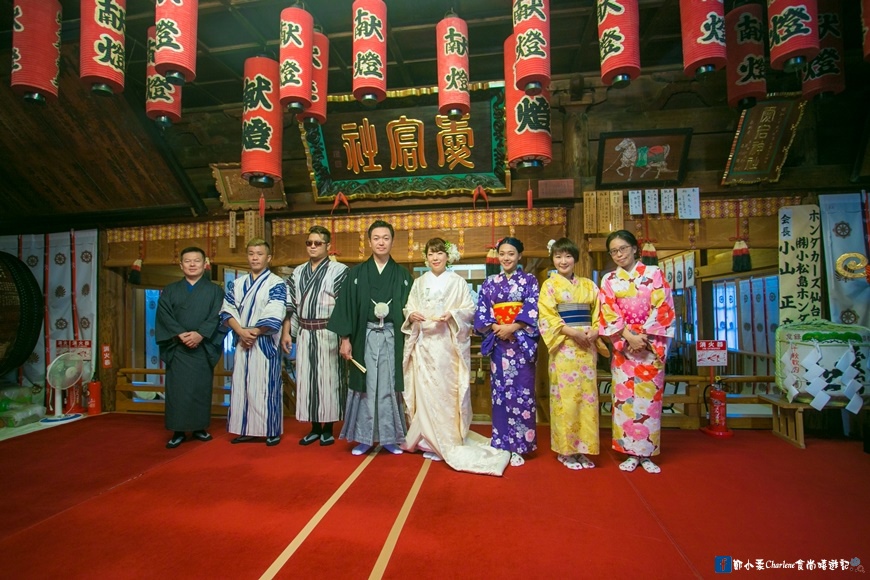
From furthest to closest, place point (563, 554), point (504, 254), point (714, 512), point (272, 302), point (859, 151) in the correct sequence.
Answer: point (859, 151) < point (272, 302) < point (504, 254) < point (714, 512) < point (563, 554)

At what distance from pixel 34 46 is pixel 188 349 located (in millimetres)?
3088

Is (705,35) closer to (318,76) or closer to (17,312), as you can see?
(318,76)

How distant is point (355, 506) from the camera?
10.1ft

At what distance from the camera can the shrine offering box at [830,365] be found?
14.0 ft

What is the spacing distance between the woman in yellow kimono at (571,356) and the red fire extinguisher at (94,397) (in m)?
6.30

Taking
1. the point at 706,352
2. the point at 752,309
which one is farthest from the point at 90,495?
the point at 752,309

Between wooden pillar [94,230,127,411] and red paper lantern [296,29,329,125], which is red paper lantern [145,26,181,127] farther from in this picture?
wooden pillar [94,230,127,411]

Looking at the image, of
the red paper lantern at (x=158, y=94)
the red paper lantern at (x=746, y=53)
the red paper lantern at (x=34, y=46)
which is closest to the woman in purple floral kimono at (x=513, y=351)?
the red paper lantern at (x=746, y=53)

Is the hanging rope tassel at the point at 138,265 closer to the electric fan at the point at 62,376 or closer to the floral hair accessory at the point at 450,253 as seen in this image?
the electric fan at the point at 62,376

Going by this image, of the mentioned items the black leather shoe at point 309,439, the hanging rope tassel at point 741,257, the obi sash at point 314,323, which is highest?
the hanging rope tassel at point 741,257

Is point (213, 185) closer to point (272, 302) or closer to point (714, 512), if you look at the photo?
point (272, 302)

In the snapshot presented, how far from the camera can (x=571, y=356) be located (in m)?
3.86

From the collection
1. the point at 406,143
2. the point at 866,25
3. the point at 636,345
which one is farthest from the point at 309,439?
the point at 866,25

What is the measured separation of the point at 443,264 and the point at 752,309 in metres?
6.45
